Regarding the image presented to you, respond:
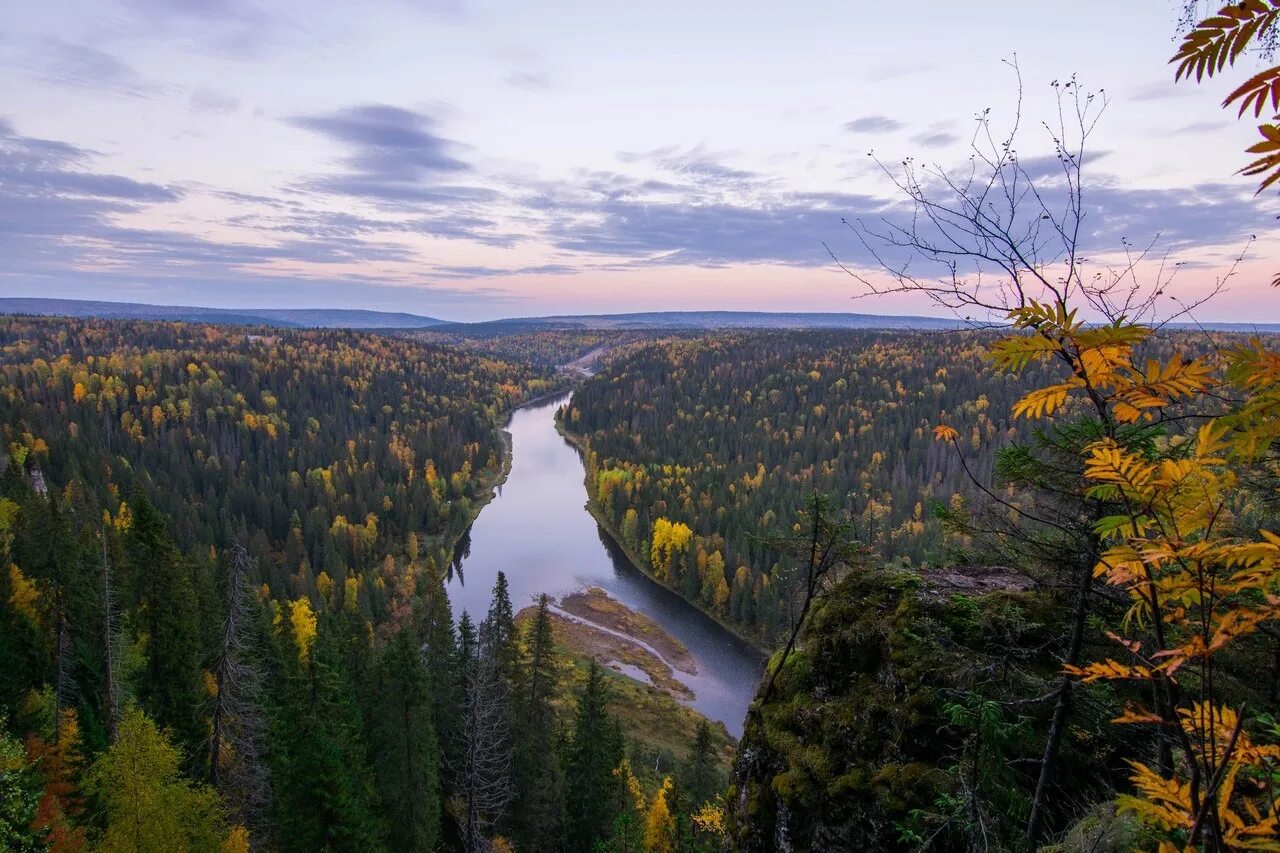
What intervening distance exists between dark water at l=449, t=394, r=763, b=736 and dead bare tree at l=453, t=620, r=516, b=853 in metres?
21.7

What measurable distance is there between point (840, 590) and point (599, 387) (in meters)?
166

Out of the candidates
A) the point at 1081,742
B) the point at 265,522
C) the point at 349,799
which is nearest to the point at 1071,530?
the point at 1081,742

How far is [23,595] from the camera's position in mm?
27469

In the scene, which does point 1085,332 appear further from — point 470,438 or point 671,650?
point 470,438

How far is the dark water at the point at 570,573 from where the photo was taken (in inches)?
1921

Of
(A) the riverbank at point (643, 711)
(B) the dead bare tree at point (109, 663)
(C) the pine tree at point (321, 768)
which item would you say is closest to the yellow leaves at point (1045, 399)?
(C) the pine tree at point (321, 768)

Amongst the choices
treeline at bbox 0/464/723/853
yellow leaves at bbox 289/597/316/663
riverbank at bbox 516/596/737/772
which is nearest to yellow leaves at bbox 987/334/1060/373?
treeline at bbox 0/464/723/853

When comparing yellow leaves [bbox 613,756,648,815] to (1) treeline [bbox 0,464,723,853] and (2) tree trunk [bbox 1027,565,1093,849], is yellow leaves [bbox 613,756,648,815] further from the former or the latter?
(2) tree trunk [bbox 1027,565,1093,849]

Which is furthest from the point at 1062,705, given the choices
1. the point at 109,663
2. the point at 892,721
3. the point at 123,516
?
the point at 123,516

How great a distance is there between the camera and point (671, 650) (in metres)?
52.5

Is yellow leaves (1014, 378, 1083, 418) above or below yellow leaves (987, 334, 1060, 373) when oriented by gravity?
below

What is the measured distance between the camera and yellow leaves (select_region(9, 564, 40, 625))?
25250mm

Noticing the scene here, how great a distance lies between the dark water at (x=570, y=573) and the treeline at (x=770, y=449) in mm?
2852

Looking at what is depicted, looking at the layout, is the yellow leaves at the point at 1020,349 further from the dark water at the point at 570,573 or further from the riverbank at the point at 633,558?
the riverbank at the point at 633,558
